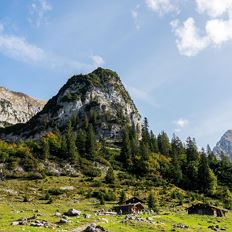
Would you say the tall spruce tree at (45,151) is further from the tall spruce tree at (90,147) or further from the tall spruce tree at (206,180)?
the tall spruce tree at (206,180)

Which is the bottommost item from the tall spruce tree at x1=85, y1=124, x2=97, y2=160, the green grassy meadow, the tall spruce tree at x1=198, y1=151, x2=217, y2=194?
the green grassy meadow

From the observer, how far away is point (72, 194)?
417 ft

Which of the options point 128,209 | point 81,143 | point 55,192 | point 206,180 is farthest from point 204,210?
point 81,143

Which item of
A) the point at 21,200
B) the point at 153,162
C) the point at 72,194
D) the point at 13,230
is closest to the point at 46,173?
the point at 72,194

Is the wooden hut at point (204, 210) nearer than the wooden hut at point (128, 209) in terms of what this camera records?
No

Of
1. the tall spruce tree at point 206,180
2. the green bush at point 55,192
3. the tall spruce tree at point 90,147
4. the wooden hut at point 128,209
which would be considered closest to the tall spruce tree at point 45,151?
the tall spruce tree at point 90,147

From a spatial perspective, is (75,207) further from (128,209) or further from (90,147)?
(90,147)

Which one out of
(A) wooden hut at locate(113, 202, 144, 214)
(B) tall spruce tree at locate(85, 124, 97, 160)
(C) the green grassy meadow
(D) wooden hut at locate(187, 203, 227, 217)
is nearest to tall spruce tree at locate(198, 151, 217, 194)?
(C) the green grassy meadow

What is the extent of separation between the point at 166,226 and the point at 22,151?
344 ft

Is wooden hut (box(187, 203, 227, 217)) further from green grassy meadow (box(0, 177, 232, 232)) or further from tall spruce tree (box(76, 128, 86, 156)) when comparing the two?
tall spruce tree (box(76, 128, 86, 156))

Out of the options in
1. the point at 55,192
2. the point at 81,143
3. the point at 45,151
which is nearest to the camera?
the point at 55,192

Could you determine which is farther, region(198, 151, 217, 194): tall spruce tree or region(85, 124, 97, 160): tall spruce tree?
region(85, 124, 97, 160): tall spruce tree

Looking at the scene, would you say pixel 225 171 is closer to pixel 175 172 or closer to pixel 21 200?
pixel 175 172

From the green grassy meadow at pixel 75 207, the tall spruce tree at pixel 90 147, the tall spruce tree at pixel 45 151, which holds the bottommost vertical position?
the green grassy meadow at pixel 75 207
